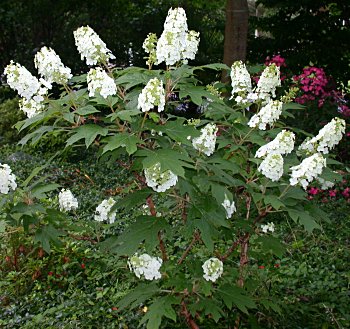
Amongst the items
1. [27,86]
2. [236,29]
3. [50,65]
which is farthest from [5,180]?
[236,29]

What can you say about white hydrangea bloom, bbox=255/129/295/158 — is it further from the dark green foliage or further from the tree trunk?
the dark green foliage

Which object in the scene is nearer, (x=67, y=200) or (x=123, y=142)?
(x=123, y=142)

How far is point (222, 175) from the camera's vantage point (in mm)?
2762

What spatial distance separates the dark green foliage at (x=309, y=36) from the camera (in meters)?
8.14

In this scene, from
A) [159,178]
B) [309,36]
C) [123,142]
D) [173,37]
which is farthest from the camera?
[309,36]

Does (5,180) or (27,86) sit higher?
(27,86)

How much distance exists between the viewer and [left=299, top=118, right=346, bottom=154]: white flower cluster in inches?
112

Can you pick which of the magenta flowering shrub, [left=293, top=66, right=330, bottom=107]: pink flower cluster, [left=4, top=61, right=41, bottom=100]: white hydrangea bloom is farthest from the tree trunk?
[left=4, top=61, right=41, bottom=100]: white hydrangea bloom

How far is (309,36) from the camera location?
8.32 metres

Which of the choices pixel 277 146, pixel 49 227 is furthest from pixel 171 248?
pixel 277 146

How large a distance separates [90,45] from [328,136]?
1.24 meters

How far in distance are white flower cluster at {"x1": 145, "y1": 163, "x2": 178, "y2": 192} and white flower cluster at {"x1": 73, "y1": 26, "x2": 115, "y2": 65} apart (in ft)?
1.99

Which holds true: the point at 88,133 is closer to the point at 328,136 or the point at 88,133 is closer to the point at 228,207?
the point at 228,207

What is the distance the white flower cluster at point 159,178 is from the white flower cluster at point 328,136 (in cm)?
80
